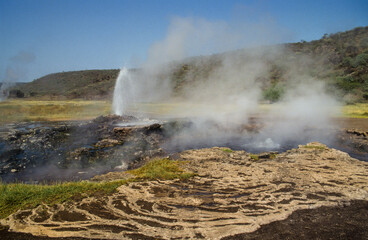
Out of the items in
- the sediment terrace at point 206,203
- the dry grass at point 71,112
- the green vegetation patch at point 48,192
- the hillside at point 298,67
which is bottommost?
the sediment terrace at point 206,203

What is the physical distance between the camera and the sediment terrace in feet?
13.4

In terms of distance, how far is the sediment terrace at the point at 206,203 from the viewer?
13.4 feet

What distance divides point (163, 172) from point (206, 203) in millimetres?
Answer: 2092

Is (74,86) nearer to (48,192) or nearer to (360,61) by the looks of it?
(360,61)

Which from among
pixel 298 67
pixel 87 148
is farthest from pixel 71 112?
pixel 298 67

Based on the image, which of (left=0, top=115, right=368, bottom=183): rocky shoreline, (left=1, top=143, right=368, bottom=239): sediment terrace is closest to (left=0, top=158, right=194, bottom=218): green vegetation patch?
(left=1, top=143, right=368, bottom=239): sediment terrace

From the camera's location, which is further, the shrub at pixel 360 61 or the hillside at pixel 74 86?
the hillside at pixel 74 86

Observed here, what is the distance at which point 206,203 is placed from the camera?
5.06 m

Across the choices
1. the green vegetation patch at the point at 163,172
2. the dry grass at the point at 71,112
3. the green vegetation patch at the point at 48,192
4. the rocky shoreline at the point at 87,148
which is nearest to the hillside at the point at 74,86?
the dry grass at the point at 71,112

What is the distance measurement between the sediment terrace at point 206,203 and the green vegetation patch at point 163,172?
30cm

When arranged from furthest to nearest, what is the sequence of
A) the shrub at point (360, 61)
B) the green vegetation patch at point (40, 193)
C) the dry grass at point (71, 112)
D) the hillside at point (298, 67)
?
the shrub at point (360, 61) → the hillside at point (298, 67) → the dry grass at point (71, 112) → the green vegetation patch at point (40, 193)

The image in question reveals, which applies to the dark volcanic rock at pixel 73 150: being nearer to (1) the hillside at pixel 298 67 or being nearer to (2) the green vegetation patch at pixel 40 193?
(2) the green vegetation patch at pixel 40 193

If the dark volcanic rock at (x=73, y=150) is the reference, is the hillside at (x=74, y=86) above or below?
above

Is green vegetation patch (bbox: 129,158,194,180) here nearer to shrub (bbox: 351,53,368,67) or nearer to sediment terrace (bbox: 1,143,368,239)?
sediment terrace (bbox: 1,143,368,239)
